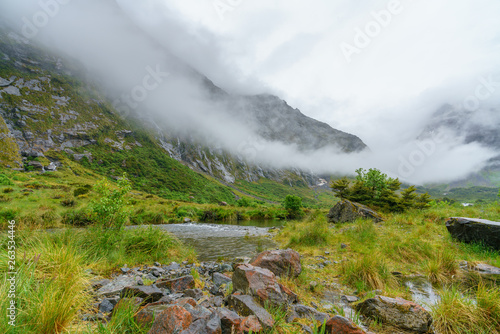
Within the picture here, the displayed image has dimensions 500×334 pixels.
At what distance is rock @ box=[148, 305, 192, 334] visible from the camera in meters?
2.98

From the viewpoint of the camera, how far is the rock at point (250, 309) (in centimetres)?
354

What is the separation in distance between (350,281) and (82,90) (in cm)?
22560

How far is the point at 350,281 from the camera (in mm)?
7234

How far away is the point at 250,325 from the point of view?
10.9 ft

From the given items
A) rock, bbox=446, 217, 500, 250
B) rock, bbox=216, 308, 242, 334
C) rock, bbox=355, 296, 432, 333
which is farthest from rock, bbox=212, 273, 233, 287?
rock, bbox=446, 217, 500, 250

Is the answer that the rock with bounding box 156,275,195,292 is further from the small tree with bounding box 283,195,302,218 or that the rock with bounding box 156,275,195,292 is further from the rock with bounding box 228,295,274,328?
the small tree with bounding box 283,195,302,218

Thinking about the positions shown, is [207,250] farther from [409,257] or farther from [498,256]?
[498,256]

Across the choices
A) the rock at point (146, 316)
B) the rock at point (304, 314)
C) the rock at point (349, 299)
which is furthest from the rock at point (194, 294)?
the rock at point (349, 299)

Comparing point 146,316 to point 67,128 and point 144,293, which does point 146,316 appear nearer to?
point 144,293

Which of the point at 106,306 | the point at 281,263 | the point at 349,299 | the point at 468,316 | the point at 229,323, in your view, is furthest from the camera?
the point at 281,263

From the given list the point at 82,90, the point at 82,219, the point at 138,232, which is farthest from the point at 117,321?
the point at 82,90

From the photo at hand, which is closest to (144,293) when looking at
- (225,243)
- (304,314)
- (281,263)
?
(304,314)

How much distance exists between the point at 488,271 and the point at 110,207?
15587 millimetres

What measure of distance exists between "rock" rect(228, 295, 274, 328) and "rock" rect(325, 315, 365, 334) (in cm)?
100
